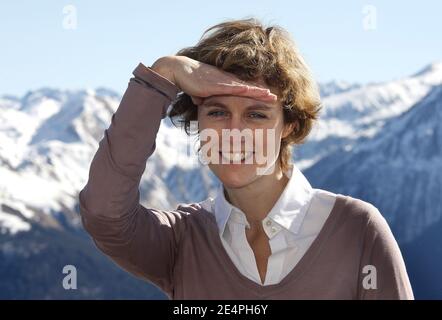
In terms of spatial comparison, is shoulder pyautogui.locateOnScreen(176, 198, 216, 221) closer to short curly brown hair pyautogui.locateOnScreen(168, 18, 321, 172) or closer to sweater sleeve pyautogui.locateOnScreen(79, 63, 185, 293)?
sweater sleeve pyautogui.locateOnScreen(79, 63, 185, 293)

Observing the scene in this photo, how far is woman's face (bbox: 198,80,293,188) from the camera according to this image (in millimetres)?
8172

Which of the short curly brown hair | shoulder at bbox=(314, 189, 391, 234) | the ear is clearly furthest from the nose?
shoulder at bbox=(314, 189, 391, 234)

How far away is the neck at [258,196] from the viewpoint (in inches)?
334

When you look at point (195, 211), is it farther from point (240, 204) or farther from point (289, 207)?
point (289, 207)

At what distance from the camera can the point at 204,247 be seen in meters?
8.49

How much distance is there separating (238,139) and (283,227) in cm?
93

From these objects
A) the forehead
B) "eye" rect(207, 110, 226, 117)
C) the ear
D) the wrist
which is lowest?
the ear

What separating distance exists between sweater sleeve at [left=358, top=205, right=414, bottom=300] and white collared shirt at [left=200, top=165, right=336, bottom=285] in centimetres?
54

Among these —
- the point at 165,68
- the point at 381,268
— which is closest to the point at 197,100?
the point at 165,68

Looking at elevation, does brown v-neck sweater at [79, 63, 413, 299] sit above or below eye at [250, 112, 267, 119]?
below

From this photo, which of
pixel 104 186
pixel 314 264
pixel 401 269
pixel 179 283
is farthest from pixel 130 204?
pixel 401 269

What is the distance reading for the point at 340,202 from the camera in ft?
27.3
